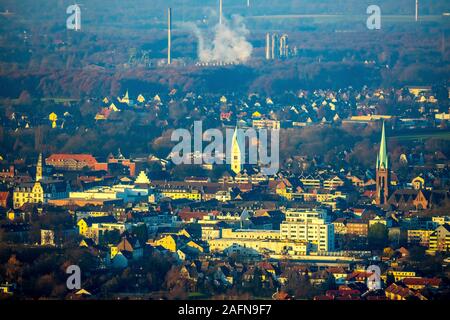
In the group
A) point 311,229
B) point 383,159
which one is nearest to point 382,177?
point 383,159

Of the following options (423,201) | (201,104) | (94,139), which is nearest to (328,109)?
(201,104)

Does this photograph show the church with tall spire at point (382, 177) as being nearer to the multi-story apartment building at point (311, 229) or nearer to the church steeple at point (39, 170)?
the multi-story apartment building at point (311, 229)

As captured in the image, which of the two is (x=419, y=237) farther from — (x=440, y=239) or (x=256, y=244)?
(x=256, y=244)

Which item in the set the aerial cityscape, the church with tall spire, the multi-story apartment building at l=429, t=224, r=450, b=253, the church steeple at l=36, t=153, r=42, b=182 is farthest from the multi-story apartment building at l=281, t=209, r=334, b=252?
the church steeple at l=36, t=153, r=42, b=182

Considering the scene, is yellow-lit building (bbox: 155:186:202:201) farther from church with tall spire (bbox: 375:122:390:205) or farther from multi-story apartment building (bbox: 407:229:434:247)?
multi-story apartment building (bbox: 407:229:434:247)

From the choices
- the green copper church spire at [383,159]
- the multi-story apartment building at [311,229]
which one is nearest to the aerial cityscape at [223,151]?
the multi-story apartment building at [311,229]
